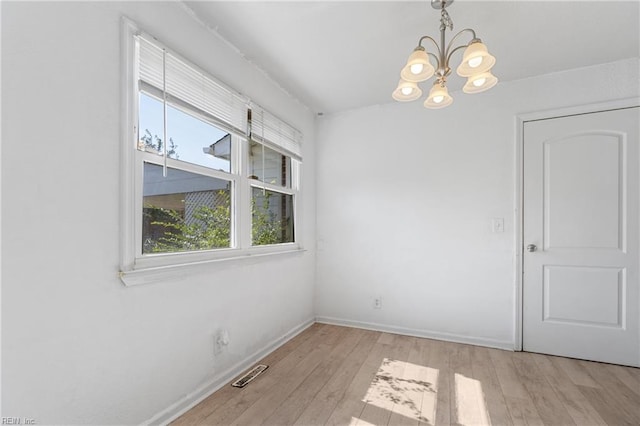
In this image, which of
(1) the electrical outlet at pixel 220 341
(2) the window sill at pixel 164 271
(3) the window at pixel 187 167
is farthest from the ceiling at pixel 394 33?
(1) the electrical outlet at pixel 220 341

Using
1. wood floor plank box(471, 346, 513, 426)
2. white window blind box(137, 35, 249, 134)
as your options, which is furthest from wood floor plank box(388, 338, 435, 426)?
white window blind box(137, 35, 249, 134)

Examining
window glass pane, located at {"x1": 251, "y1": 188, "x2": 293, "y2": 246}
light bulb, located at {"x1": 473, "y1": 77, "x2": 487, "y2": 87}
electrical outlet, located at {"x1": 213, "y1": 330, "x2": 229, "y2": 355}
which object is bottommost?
electrical outlet, located at {"x1": 213, "y1": 330, "x2": 229, "y2": 355}

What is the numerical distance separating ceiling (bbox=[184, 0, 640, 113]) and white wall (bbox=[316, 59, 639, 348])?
0.32 metres

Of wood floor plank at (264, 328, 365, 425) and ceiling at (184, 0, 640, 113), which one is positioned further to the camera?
ceiling at (184, 0, 640, 113)

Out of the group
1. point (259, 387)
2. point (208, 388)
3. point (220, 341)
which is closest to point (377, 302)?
point (259, 387)

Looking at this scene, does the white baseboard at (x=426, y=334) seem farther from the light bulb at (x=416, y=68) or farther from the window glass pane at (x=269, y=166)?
the light bulb at (x=416, y=68)

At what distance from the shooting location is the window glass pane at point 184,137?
1718 mm

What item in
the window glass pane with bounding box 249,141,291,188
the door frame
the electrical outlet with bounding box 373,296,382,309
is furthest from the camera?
the electrical outlet with bounding box 373,296,382,309

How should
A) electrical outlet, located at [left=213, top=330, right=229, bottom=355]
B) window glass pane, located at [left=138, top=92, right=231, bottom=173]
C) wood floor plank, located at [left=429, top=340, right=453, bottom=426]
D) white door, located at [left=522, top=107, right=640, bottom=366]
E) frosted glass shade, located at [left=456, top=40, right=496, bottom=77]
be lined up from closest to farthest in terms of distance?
1. frosted glass shade, located at [left=456, top=40, right=496, bottom=77]
2. window glass pane, located at [left=138, top=92, right=231, bottom=173]
3. wood floor plank, located at [left=429, top=340, right=453, bottom=426]
4. electrical outlet, located at [left=213, top=330, right=229, bottom=355]
5. white door, located at [left=522, top=107, right=640, bottom=366]

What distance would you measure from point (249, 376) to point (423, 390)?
4.19 feet

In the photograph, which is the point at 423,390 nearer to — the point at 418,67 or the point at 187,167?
the point at 418,67

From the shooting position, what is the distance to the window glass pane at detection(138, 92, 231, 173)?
1718mm

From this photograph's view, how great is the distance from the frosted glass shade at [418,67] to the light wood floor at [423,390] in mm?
1997

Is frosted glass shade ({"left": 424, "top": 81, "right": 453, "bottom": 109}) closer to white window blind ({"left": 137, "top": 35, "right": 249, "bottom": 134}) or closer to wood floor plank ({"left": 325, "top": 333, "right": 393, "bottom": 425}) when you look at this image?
white window blind ({"left": 137, "top": 35, "right": 249, "bottom": 134})
